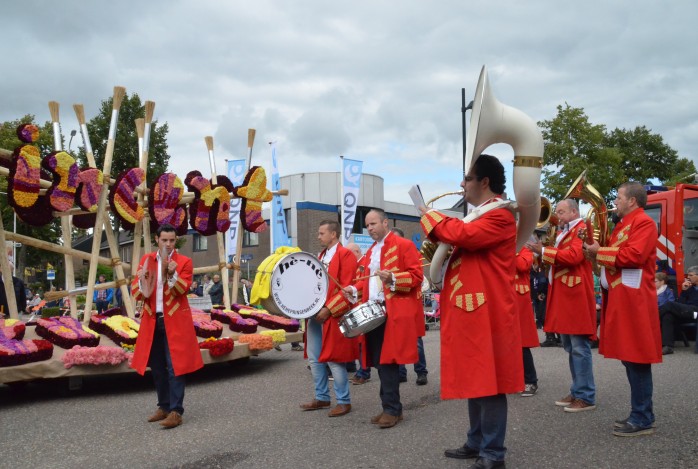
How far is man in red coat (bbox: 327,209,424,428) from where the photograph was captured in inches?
220

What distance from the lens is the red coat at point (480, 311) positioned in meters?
3.84

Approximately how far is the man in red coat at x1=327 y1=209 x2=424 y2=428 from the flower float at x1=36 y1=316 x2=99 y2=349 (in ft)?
11.7

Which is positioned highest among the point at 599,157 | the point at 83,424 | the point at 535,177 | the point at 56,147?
the point at 599,157

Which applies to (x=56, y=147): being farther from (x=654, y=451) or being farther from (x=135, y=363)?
(x=654, y=451)

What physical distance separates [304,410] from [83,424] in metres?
2.15

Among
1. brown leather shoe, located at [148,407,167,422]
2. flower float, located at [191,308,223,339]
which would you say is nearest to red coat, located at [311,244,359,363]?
brown leather shoe, located at [148,407,167,422]

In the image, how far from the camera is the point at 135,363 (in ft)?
19.6

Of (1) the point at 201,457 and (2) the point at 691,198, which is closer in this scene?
(1) the point at 201,457

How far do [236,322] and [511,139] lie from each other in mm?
6681

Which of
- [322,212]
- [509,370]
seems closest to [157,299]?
[509,370]

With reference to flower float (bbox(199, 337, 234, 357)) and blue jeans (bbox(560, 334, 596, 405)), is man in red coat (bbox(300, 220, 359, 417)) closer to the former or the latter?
blue jeans (bbox(560, 334, 596, 405))

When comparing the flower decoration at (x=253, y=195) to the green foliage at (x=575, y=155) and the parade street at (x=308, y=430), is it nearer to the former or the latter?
the parade street at (x=308, y=430)

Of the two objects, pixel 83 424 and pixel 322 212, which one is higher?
pixel 322 212

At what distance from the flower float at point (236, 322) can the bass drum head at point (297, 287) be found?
3.70 m
